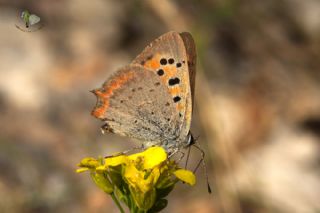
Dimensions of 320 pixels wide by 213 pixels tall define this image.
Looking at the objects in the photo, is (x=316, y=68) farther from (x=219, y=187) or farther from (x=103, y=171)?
(x=103, y=171)

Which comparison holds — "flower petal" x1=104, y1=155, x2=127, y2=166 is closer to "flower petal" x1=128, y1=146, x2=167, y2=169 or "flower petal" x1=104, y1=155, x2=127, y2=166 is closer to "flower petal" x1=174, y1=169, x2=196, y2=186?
"flower petal" x1=128, y1=146, x2=167, y2=169

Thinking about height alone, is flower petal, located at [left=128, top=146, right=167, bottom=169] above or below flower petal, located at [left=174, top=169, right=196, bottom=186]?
above

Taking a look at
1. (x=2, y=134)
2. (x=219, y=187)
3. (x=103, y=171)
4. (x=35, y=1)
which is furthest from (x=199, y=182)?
(x=103, y=171)

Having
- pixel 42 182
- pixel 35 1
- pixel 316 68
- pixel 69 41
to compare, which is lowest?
pixel 42 182

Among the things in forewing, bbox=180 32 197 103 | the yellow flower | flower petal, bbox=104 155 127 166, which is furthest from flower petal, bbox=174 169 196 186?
forewing, bbox=180 32 197 103

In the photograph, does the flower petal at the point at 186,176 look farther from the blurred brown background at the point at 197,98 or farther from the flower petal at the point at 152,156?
the blurred brown background at the point at 197,98

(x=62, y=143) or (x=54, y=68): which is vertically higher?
(x=54, y=68)
